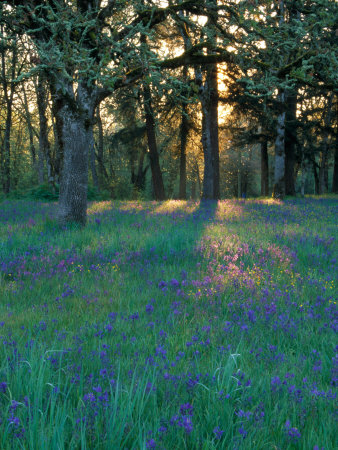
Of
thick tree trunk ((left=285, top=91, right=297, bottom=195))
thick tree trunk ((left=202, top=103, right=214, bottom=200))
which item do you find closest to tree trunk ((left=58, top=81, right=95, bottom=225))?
thick tree trunk ((left=202, top=103, right=214, bottom=200))

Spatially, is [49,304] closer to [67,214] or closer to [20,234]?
[20,234]

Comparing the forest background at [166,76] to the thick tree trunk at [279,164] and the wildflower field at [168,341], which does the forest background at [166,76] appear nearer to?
the thick tree trunk at [279,164]

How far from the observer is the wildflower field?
232 cm

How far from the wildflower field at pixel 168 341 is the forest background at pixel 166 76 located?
3350mm

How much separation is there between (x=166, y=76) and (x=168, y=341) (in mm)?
7238

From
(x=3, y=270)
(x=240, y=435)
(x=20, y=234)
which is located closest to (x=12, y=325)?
(x=3, y=270)

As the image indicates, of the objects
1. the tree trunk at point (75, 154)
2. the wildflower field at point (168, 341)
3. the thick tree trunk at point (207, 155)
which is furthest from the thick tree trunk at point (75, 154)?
the thick tree trunk at point (207, 155)

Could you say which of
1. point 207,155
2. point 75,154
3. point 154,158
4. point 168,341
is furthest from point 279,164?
point 168,341

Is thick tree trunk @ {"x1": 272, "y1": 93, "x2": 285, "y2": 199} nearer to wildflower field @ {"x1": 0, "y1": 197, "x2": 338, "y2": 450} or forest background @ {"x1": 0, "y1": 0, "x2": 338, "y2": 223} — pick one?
forest background @ {"x1": 0, "y1": 0, "x2": 338, "y2": 223}

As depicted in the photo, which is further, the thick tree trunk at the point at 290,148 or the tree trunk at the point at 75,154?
the thick tree trunk at the point at 290,148

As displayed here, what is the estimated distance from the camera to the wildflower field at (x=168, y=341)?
2.32 m

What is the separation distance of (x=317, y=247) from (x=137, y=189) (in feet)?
93.0

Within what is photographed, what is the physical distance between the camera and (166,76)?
362 inches

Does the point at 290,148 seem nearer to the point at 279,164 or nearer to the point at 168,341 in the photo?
the point at 279,164
